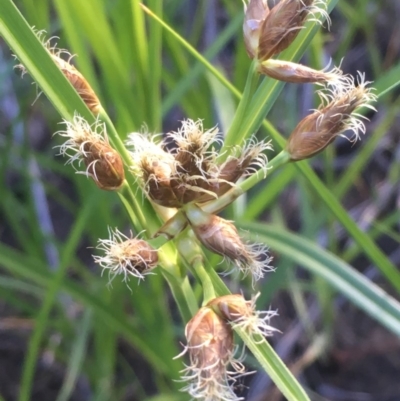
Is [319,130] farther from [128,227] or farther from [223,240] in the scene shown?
[128,227]

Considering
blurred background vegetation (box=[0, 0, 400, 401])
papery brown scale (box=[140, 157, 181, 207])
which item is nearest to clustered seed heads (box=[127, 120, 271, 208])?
papery brown scale (box=[140, 157, 181, 207])

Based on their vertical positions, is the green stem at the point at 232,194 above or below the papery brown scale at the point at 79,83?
below

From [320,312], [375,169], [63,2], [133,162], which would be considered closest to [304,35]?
[133,162]

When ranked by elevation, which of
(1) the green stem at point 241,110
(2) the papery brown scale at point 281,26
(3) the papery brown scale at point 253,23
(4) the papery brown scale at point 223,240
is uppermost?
(3) the papery brown scale at point 253,23

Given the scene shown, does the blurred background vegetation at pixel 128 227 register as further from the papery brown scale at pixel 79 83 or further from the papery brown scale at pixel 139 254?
the papery brown scale at pixel 139 254

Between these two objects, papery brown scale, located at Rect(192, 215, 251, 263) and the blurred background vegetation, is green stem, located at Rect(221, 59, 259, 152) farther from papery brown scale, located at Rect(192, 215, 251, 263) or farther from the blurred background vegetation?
the blurred background vegetation

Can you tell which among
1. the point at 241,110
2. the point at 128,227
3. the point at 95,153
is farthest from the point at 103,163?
the point at 128,227

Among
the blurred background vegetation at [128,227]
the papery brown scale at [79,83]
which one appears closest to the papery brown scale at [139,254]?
the papery brown scale at [79,83]
